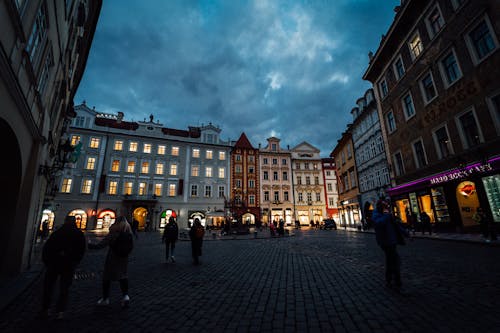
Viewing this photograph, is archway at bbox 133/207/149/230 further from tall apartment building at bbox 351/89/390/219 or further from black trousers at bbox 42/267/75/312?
black trousers at bbox 42/267/75/312

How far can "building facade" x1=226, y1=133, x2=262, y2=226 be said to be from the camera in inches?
1591

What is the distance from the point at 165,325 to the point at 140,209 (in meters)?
33.6

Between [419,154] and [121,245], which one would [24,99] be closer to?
[121,245]

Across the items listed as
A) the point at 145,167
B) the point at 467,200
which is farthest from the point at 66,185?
the point at 467,200

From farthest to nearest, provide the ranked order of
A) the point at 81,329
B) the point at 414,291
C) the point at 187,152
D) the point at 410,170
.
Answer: the point at 187,152 → the point at 410,170 → the point at 414,291 → the point at 81,329

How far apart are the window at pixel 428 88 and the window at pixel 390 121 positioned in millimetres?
3971

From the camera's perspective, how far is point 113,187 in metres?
32.0

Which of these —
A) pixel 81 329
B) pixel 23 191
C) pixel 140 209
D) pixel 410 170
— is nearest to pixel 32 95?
pixel 23 191

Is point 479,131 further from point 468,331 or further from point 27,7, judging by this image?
point 27,7

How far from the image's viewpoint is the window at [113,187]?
31.7 meters

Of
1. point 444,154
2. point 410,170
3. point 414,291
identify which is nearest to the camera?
point 414,291

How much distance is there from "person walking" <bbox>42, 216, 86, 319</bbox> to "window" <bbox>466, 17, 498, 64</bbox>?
19657 millimetres

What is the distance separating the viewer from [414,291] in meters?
4.56

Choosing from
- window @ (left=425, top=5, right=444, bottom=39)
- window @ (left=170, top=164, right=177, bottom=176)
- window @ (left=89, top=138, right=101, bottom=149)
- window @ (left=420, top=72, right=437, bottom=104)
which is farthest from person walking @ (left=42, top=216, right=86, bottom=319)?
window @ (left=89, top=138, right=101, bottom=149)
